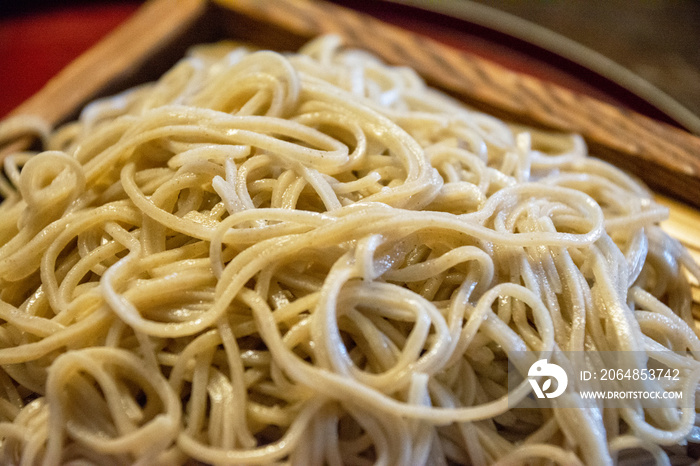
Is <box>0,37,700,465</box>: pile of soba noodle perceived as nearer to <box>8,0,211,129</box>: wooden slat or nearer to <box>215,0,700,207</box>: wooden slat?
<box>215,0,700,207</box>: wooden slat

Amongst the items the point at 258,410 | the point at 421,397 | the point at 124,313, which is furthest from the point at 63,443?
the point at 421,397

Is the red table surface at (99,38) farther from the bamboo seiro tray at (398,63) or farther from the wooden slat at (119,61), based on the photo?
the wooden slat at (119,61)

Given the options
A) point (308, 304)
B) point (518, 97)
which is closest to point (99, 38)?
point (518, 97)

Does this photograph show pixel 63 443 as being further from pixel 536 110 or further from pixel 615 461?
pixel 536 110

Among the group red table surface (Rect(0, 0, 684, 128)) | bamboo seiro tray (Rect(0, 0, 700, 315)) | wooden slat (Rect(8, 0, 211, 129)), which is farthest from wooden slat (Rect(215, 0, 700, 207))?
red table surface (Rect(0, 0, 684, 128))

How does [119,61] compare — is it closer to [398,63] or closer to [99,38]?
[99,38]

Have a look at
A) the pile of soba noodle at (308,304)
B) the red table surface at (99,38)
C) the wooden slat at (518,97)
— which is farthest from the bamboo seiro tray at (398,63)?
the pile of soba noodle at (308,304)
